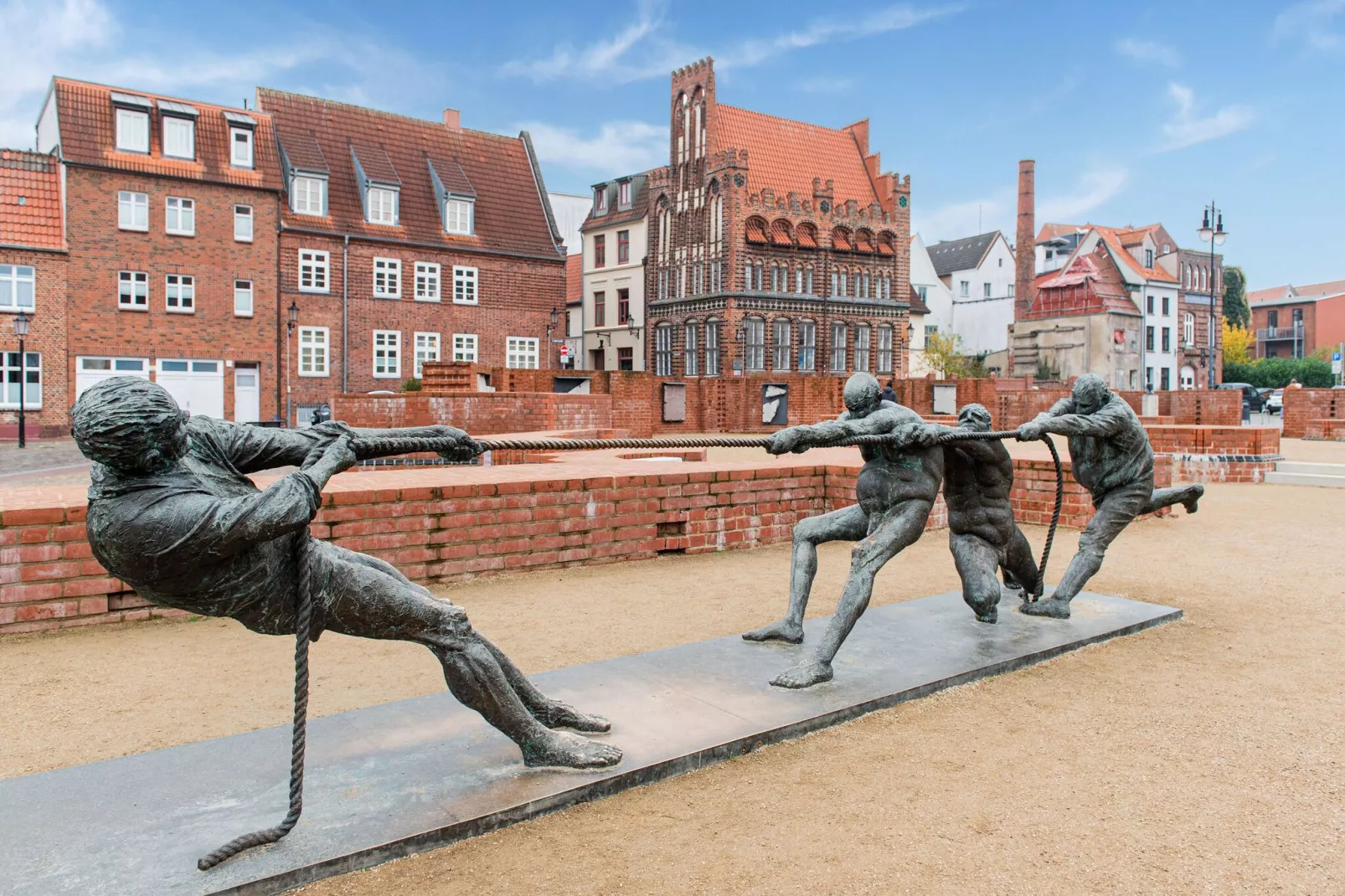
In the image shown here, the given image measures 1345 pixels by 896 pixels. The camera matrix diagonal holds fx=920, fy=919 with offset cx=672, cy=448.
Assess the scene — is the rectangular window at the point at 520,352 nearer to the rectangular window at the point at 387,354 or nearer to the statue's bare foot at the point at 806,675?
the rectangular window at the point at 387,354

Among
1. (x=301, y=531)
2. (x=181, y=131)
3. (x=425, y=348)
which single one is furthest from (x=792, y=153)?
(x=301, y=531)

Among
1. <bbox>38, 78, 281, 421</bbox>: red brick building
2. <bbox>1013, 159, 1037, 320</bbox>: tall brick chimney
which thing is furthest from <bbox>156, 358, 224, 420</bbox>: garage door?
<bbox>1013, 159, 1037, 320</bbox>: tall brick chimney

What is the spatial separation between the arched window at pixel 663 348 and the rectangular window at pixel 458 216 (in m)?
11.8

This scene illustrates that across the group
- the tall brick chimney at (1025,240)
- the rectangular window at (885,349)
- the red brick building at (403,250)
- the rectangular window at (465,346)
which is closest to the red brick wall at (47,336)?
the red brick building at (403,250)

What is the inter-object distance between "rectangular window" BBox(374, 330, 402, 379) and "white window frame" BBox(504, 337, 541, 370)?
4259mm

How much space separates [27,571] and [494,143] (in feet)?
121

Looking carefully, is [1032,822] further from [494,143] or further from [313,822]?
[494,143]

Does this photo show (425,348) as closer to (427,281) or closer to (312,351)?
(427,281)

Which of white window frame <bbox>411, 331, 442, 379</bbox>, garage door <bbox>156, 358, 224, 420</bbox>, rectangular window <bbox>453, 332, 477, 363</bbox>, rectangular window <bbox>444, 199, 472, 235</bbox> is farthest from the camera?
rectangular window <bbox>444, 199, 472, 235</bbox>

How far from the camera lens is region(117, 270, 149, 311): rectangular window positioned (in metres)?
29.3

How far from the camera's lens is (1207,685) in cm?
484

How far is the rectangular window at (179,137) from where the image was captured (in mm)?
A: 30281

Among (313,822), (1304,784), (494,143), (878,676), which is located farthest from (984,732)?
(494,143)

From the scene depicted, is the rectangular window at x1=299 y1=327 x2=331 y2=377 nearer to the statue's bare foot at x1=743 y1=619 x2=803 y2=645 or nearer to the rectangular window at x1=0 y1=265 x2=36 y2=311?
the rectangular window at x1=0 y1=265 x2=36 y2=311
